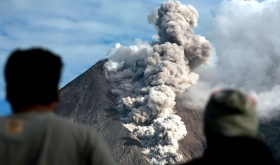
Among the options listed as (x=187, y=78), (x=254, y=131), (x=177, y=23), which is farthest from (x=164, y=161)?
(x=254, y=131)

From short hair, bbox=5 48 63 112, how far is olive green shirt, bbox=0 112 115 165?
22cm

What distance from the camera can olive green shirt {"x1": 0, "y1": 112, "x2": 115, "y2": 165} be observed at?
336cm

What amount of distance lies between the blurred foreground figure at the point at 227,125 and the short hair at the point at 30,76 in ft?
3.24

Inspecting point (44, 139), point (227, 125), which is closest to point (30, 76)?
point (44, 139)

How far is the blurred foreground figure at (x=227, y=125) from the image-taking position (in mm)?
3285

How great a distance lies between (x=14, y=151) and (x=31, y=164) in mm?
132

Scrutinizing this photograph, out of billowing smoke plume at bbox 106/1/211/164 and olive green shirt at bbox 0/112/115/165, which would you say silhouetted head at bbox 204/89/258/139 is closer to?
olive green shirt at bbox 0/112/115/165

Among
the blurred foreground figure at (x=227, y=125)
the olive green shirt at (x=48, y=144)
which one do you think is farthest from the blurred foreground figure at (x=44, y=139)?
the blurred foreground figure at (x=227, y=125)

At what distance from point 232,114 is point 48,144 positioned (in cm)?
112

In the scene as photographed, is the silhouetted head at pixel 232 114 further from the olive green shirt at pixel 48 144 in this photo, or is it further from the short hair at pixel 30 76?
the short hair at pixel 30 76

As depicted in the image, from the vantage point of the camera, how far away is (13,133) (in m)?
3.36

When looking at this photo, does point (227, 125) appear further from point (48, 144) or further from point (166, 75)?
point (166, 75)

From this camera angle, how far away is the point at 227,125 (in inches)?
135

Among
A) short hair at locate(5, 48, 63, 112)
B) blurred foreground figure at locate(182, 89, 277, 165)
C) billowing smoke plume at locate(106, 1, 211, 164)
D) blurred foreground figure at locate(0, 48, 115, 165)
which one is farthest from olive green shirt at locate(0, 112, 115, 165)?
billowing smoke plume at locate(106, 1, 211, 164)
